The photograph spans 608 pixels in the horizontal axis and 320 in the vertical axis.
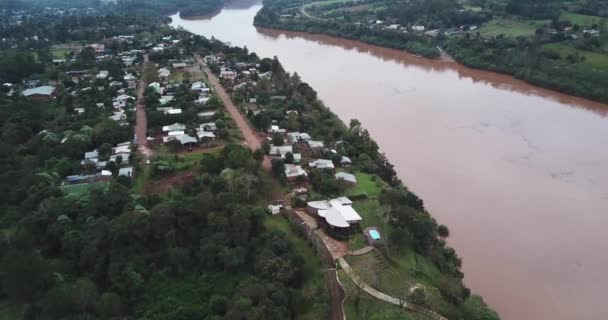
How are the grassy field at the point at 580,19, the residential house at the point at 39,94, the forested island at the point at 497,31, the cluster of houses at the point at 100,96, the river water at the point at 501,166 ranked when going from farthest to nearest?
A: the grassy field at the point at 580,19, the forested island at the point at 497,31, the residential house at the point at 39,94, the cluster of houses at the point at 100,96, the river water at the point at 501,166

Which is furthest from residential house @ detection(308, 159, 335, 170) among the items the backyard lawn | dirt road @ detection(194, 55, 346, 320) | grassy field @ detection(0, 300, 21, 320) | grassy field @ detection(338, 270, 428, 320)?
grassy field @ detection(0, 300, 21, 320)

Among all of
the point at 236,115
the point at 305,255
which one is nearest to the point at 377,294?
the point at 305,255

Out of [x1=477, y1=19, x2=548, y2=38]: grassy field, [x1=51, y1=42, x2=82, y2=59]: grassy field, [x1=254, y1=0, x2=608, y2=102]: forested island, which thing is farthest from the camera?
[x1=477, y1=19, x2=548, y2=38]: grassy field

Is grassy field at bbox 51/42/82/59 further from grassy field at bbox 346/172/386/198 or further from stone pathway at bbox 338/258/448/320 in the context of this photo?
stone pathway at bbox 338/258/448/320

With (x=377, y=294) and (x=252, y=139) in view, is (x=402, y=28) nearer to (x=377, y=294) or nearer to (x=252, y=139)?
(x=252, y=139)

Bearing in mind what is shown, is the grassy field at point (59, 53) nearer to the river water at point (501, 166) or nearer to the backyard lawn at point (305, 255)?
the river water at point (501, 166)

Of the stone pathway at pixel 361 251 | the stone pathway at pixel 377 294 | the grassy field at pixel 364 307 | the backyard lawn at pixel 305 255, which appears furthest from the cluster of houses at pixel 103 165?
the grassy field at pixel 364 307
